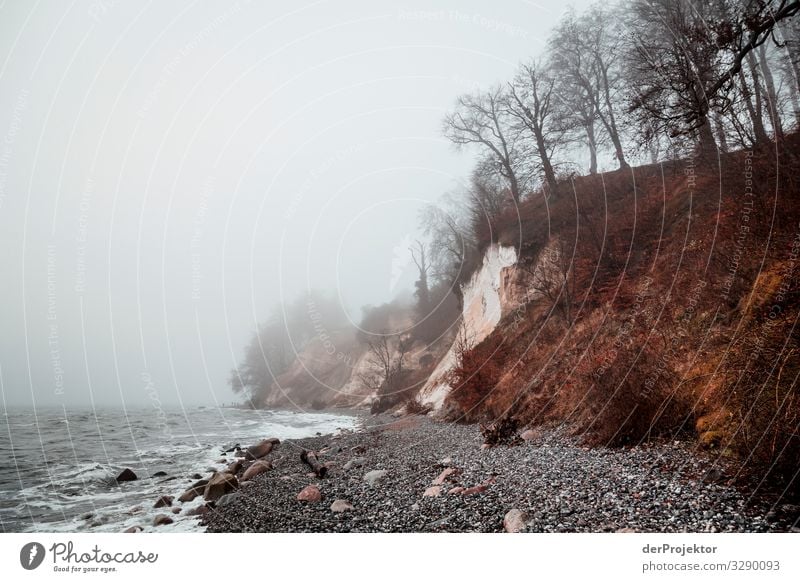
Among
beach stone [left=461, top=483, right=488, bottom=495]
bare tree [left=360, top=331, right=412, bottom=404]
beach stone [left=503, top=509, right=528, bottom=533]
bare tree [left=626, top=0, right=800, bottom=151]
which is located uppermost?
bare tree [left=626, top=0, right=800, bottom=151]

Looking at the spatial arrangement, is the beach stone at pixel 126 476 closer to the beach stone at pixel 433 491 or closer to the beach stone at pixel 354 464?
the beach stone at pixel 354 464

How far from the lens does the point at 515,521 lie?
→ 13.9 ft

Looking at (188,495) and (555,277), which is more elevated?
(555,277)

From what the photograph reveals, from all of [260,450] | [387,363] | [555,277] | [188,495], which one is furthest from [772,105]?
[387,363]

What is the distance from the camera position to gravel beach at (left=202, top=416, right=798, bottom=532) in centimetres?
388

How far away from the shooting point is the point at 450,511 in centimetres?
485

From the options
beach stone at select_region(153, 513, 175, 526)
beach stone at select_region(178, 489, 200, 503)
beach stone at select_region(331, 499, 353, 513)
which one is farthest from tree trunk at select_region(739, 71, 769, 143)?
beach stone at select_region(178, 489, 200, 503)

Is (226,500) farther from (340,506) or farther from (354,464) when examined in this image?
(340,506)

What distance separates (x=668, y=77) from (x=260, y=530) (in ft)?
34.9

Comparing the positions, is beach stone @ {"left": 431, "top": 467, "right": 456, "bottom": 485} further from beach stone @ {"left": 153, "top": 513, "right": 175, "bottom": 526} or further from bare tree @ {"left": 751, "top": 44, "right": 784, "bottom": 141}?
bare tree @ {"left": 751, "top": 44, "right": 784, "bottom": 141}

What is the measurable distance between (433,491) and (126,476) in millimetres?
12067

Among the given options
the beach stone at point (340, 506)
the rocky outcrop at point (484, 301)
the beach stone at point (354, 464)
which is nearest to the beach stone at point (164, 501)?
the beach stone at point (354, 464)
